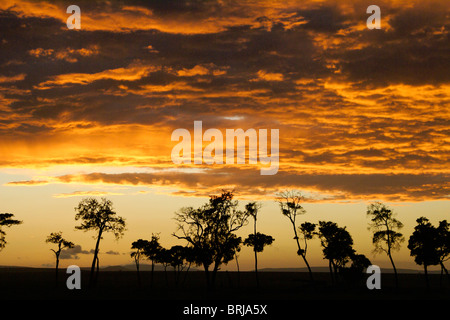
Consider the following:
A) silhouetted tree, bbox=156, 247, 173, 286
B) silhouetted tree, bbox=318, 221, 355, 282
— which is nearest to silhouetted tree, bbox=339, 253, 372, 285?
silhouetted tree, bbox=318, 221, 355, 282

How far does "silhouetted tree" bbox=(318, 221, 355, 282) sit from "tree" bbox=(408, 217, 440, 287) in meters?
12.8

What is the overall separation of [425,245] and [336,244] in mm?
17467

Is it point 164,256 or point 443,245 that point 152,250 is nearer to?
point 164,256

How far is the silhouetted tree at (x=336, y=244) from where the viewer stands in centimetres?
10069

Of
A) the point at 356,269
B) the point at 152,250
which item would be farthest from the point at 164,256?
the point at 356,269

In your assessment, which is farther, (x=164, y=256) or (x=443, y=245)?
(x=164, y=256)

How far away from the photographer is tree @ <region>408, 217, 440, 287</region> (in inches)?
3676

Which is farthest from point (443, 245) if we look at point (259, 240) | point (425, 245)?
point (259, 240)

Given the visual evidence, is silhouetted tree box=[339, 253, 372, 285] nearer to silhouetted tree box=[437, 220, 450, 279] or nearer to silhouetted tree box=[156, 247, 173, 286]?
silhouetted tree box=[437, 220, 450, 279]

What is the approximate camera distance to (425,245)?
3718 inches

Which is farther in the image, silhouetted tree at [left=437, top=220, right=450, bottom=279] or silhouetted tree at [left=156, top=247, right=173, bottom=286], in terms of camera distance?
silhouetted tree at [left=156, top=247, right=173, bottom=286]

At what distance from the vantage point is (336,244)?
334 feet
